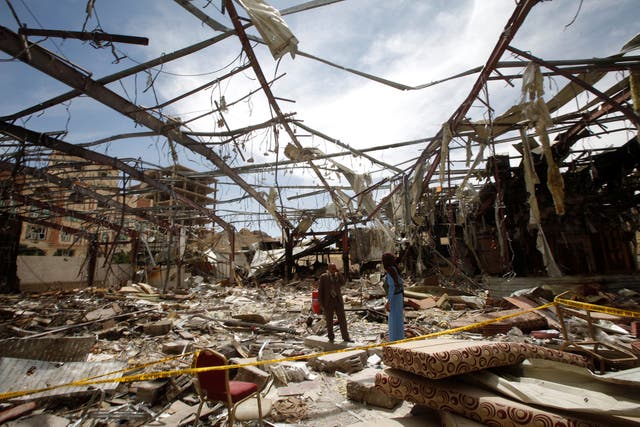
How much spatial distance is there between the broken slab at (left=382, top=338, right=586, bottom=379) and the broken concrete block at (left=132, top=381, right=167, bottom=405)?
10.0ft

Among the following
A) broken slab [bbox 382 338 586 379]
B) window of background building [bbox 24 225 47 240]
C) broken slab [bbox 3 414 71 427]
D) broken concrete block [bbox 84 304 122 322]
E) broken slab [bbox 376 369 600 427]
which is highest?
window of background building [bbox 24 225 47 240]

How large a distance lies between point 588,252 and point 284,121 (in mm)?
11803

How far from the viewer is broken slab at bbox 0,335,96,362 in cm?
478

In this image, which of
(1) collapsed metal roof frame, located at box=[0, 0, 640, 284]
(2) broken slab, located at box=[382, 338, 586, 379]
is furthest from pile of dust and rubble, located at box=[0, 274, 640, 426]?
(1) collapsed metal roof frame, located at box=[0, 0, 640, 284]

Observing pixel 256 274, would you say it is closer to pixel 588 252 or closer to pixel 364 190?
pixel 364 190

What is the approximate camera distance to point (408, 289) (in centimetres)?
1186

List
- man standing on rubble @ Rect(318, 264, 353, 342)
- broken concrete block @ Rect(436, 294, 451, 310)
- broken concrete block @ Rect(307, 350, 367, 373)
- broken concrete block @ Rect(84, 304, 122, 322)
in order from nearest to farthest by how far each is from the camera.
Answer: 1. broken concrete block @ Rect(307, 350, 367, 373)
2. man standing on rubble @ Rect(318, 264, 353, 342)
3. broken concrete block @ Rect(84, 304, 122, 322)
4. broken concrete block @ Rect(436, 294, 451, 310)

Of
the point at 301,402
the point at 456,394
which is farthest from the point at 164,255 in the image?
the point at 456,394

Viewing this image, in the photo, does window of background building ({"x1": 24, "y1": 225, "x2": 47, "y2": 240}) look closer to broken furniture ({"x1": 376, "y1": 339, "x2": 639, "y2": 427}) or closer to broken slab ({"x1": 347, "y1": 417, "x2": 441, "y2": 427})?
broken slab ({"x1": 347, "y1": 417, "x2": 441, "y2": 427})

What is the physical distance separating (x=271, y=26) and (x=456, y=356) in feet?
15.7

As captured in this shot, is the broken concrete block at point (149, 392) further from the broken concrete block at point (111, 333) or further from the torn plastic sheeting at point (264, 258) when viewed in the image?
the torn plastic sheeting at point (264, 258)

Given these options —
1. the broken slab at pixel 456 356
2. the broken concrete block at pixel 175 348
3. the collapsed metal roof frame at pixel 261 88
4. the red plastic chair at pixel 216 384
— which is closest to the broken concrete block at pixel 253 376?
the red plastic chair at pixel 216 384

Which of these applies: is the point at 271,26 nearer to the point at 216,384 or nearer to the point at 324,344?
the point at 216,384

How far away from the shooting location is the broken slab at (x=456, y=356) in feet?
8.02
